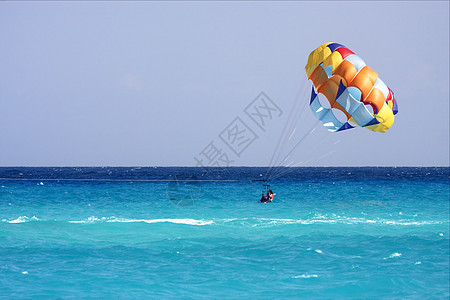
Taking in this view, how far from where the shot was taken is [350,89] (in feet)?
55.7

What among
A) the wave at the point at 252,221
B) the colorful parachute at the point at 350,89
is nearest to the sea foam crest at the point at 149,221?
the wave at the point at 252,221

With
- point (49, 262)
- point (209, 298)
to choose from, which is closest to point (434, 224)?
point (209, 298)

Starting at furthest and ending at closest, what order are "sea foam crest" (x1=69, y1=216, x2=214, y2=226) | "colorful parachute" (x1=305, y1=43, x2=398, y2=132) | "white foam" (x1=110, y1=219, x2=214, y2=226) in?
"sea foam crest" (x1=69, y1=216, x2=214, y2=226), "white foam" (x1=110, y1=219, x2=214, y2=226), "colorful parachute" (x1=305, y1=43, x2=398, y2=132)

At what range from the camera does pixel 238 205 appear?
3284cm

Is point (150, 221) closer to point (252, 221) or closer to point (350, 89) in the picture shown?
point (252, 221)

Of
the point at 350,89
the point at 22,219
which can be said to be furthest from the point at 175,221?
the point at 350,89

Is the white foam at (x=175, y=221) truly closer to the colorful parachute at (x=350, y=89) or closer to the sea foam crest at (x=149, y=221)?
the sea foam crest at (x=149, y=221)

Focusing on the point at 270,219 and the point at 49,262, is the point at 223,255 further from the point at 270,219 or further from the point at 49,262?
the point at 270,219

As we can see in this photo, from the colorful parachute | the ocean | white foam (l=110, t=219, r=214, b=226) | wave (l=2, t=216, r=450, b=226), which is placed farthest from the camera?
white foam (l=110, t=219, r=214, b=226)

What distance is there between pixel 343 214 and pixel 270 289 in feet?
53.6

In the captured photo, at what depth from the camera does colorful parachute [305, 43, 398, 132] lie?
16.8 m

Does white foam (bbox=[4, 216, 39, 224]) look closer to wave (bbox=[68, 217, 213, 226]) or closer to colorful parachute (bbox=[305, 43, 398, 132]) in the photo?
wave (bbox=[68, 217, 213, 226])

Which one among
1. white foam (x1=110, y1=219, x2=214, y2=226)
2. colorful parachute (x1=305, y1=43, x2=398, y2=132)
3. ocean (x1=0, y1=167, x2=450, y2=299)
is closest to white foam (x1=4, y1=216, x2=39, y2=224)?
ocean (x1=0, y1=167, x2=450, y2=299)

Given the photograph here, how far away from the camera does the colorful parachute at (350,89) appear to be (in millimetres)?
16766
